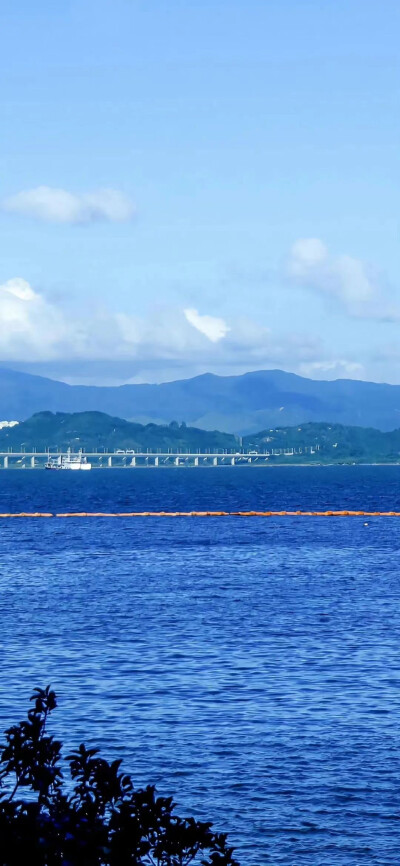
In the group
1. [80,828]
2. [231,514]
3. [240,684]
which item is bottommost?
[240,684]

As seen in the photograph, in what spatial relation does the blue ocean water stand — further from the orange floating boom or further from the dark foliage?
the orange floating boom

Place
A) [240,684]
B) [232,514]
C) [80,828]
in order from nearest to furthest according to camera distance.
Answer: [80,828]
[240,684]
[232,514]

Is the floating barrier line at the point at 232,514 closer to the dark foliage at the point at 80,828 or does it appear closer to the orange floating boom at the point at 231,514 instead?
the orange floating boom at the point at 231,514

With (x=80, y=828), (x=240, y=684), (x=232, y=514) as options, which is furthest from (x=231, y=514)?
(x=80, y=828)

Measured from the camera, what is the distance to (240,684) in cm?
4372

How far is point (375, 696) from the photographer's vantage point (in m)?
41.2

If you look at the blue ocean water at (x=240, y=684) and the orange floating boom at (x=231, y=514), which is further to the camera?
the orange floating boom at (x=231, y=514)

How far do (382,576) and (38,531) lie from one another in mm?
63376

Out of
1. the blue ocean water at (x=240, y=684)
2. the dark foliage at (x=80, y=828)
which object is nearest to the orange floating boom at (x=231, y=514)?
the blue ocean water at (x=240, y=684)

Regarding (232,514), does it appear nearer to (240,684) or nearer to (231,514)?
(231,514)

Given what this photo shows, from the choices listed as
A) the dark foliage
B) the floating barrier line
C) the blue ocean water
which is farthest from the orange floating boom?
the dark foliage

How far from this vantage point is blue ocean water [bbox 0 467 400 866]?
29.8 m

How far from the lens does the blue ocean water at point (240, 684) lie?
Result: 29.8 metres

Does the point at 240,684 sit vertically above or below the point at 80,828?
below
